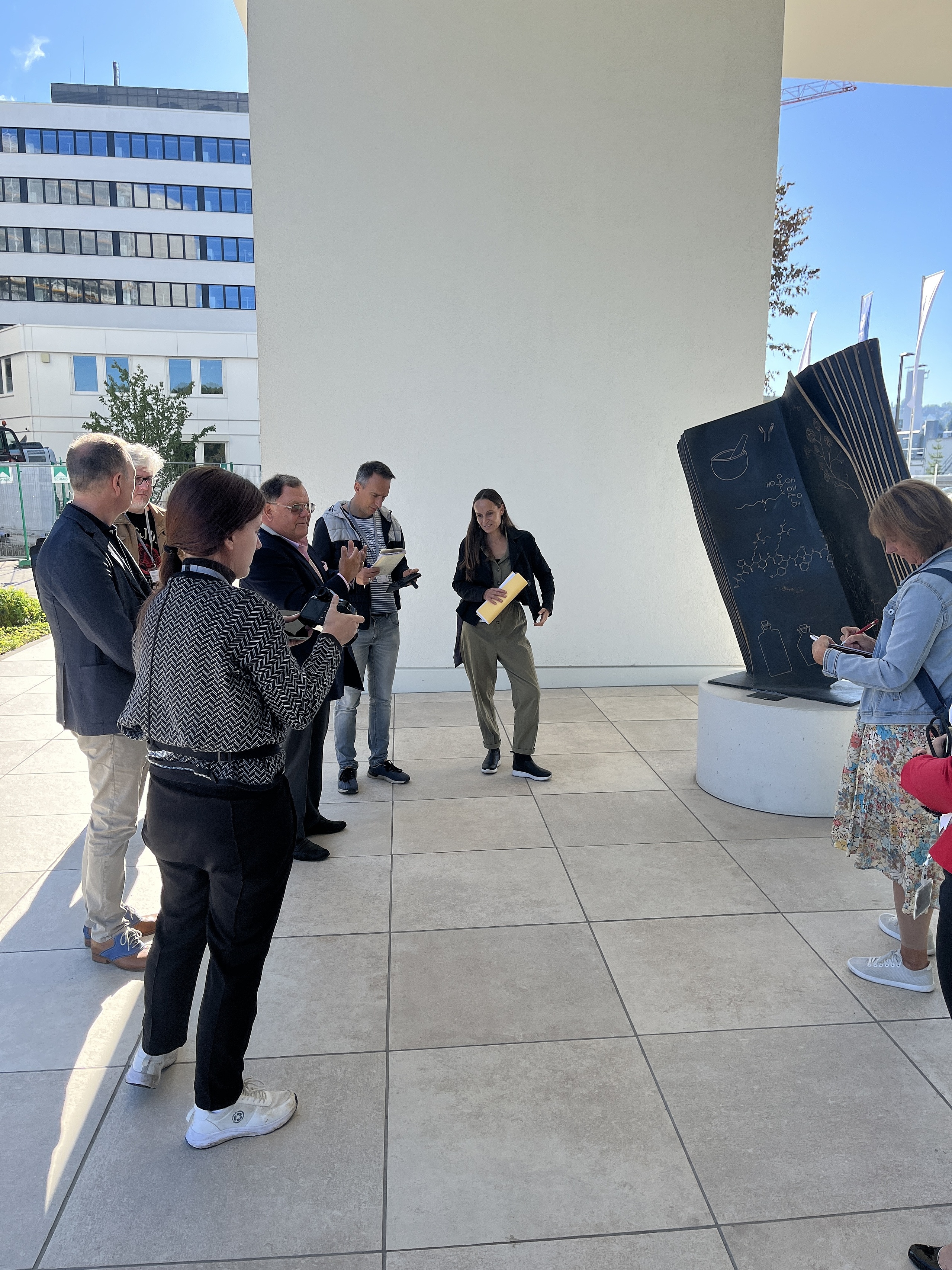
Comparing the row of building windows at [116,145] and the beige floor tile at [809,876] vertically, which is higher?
the row of building windows at [116,145]

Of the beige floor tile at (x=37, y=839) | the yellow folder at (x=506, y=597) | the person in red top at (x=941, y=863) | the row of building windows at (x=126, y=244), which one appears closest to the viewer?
the person in red top at (x=941, y=863)

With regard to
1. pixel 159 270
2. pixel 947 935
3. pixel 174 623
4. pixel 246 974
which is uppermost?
pixel 159 270

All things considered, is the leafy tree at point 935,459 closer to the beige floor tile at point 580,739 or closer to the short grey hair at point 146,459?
the beige floor tile at point 580,739

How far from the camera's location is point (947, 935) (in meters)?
1.81

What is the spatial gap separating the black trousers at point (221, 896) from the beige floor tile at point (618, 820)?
2170mm

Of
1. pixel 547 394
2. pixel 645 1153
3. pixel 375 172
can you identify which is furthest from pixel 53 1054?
pixel 375 172

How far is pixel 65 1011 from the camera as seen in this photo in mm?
2795

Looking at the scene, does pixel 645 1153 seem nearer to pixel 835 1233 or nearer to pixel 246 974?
pixel 835 1233

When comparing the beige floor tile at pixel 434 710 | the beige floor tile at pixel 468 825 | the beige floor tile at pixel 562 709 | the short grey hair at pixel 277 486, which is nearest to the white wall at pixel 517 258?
the beige floor tile at pixel 434 710

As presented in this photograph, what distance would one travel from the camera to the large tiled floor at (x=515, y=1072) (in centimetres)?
194

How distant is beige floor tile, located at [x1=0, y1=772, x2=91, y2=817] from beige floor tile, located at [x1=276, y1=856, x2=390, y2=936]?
149 centimetres

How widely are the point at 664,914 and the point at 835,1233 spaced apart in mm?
1496

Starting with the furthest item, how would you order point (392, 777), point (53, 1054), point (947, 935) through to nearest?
point (392, 777) → point (53, 1054) → point (947, 935)

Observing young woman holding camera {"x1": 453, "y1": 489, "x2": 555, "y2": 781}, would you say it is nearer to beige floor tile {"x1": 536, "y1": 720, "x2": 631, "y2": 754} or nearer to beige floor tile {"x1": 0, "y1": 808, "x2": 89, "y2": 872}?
beige floor tile {"x1": 536, "y1": 720, "x2": 631, "y2": 754}
